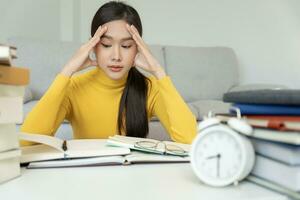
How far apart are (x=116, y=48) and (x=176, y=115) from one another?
294 millimetres

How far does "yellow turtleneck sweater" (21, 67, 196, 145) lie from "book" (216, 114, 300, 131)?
0.57m

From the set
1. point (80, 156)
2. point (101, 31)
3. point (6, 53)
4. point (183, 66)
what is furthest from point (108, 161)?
point (183, 66)

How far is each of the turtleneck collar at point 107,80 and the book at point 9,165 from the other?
752 mm

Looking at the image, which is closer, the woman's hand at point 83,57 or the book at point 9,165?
the book at point 9,165

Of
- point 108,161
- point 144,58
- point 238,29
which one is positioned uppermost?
point 238,29

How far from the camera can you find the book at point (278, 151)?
20.2 inches

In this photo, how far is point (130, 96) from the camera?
1.35 metres

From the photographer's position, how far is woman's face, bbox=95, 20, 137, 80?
121 centimetres

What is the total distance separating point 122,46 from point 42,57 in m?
1.56

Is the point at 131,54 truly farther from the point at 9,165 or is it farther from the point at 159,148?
the point at 9,165

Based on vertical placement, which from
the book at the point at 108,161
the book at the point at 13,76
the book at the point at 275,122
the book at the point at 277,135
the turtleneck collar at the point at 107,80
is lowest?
the book at the point at 108,161

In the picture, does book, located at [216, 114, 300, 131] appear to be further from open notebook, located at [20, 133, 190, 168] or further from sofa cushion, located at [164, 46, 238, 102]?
sofa cushion, located at [164, 46, 238, 102]

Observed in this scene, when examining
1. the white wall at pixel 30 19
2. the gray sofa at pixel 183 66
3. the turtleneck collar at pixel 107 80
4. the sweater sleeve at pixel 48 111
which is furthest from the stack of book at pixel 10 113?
the white wall at pixel 30 19

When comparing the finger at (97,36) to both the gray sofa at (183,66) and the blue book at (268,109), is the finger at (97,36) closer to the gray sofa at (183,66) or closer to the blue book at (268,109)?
the blue book at (268,109)
